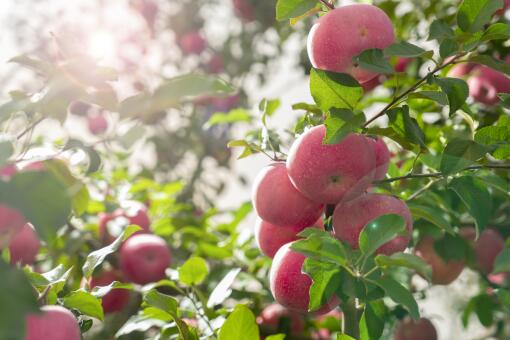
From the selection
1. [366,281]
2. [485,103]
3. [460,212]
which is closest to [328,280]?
[366,281]

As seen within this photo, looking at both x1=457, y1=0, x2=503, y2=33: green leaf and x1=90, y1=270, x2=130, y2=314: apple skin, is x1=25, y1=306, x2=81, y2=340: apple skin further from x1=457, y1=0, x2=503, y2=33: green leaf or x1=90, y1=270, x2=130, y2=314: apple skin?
x1=90, y1=270, x2=130, y2=314: apple skin

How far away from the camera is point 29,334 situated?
3.21ft

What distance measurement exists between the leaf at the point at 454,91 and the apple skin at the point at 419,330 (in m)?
1.35

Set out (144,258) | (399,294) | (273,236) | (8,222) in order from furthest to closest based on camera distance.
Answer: (144,258) → (273,236) → (399,294) → (8,222)

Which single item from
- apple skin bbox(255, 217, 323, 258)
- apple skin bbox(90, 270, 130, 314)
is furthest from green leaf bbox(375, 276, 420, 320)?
apple skin bbox(90, 270, 130, 314)

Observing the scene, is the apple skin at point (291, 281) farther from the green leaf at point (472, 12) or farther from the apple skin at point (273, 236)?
the green leaf at point (472, 12)

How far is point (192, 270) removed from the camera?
5.16 feet

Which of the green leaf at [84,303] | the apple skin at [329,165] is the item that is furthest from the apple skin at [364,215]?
the green leaf at [84,303]

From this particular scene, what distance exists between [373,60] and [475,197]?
1.16ft

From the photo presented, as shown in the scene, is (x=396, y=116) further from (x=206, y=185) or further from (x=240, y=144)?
(x=206, y=185)

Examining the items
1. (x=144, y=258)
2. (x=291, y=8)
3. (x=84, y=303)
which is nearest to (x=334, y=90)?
(x=291, y=8)

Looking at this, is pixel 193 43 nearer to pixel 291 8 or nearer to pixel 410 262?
pixel 291 8

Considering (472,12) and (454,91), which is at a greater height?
(472,12)

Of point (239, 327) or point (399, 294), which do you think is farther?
point (239, 327)
